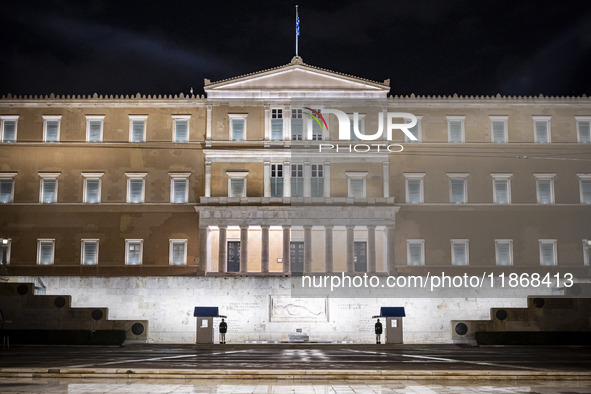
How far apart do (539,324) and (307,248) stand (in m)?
16.9

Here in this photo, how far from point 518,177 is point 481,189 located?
2.95 m

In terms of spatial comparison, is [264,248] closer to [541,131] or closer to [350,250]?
[350,250]

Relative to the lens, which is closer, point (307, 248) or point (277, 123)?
point (307, 248)

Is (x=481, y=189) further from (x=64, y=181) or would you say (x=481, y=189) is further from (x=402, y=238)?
(x=64, y=181)

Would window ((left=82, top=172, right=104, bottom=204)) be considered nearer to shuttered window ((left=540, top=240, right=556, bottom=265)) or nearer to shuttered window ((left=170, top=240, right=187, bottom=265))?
shuttered window ((left=170, top=240, right=187, bottom=265))

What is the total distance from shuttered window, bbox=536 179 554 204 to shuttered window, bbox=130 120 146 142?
29.8m

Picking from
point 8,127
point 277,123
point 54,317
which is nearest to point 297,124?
point 277,123

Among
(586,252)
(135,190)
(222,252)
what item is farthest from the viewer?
(135,190)

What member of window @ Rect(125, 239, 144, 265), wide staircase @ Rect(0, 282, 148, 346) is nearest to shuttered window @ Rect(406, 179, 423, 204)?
window @ Rect(125, 239, 144, 265)

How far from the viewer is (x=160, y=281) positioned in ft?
139

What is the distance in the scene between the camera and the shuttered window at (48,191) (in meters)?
52.6

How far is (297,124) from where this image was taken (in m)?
53.2

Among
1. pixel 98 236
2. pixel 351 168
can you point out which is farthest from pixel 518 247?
pixel 98 236

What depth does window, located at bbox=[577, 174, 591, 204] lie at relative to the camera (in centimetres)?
5250
